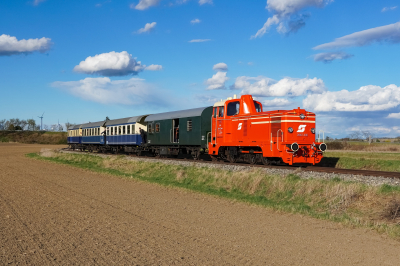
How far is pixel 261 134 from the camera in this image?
1905 centimetres

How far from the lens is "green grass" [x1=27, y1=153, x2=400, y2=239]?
1012cm

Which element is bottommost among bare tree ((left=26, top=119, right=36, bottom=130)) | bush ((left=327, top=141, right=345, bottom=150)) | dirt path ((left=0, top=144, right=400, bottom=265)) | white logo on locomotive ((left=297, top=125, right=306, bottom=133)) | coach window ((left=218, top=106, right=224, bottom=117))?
dirt path ((left=0, top=144, right=400, bottom=265))

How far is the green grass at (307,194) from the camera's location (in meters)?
10.1

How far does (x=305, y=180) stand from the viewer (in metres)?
13.8

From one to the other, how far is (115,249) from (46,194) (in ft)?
27.5

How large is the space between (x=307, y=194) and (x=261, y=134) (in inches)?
259

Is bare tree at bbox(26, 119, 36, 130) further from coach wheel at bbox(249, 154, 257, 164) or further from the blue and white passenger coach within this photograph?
coach wheel at bbox(249, 154, 257, 164)

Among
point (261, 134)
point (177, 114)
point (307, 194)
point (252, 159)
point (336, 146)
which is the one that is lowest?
point (307, 194)

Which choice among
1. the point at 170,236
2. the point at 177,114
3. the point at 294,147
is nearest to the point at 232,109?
the point at 294,147

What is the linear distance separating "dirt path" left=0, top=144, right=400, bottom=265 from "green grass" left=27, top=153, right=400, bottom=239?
2.16 feet

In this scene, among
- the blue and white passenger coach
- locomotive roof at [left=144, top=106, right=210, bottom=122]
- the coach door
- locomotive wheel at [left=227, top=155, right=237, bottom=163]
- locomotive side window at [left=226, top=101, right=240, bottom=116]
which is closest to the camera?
locomotive side window at [left=226, top=101, right=240, bottom=116]

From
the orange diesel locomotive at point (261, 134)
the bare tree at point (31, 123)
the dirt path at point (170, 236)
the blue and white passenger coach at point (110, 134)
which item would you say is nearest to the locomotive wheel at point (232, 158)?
the orange diesel locomotive at point (261, 134)

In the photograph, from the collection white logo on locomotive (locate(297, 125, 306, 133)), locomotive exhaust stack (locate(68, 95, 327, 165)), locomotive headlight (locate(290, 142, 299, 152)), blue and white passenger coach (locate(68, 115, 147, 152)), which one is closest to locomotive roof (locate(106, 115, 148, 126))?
blue and white passenger coach (locate(68, 115, 147, 152))

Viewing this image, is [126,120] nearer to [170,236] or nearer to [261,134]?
[261,134]
